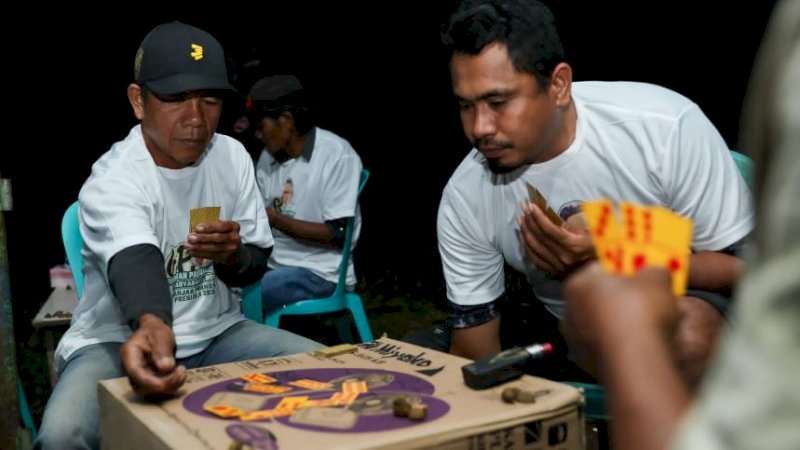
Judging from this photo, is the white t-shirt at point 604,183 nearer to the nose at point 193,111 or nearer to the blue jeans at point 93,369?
the blue jeans at point 93,369

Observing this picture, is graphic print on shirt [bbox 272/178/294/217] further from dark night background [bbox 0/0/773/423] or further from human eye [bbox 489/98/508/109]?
dark night background [bbox 0/0/773/423]

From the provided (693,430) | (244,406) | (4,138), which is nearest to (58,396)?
(244,406)

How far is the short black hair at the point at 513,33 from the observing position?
224 centimetres

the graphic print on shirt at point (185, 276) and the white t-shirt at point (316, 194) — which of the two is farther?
the white t-shirt at point (316, 194)

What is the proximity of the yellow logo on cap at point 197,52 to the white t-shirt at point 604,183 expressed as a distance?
738 millimetres

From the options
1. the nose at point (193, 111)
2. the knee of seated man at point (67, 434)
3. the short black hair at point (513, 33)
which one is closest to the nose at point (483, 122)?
the short black hair at point (513, 33)

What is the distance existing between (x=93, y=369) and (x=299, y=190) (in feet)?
7.19

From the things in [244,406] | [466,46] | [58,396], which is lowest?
[58,396]

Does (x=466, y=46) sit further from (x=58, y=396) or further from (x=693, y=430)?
(x=693, y=430)

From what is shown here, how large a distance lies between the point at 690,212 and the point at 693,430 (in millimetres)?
1746

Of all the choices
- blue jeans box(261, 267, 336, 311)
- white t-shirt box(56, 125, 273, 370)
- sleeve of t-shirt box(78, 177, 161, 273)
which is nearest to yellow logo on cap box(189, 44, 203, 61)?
white t-shirt box(56, 125, 273, 370)

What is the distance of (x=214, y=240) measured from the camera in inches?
90.0

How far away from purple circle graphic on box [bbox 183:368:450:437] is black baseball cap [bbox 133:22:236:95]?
0.91 metres

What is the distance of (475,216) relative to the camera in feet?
8.05
